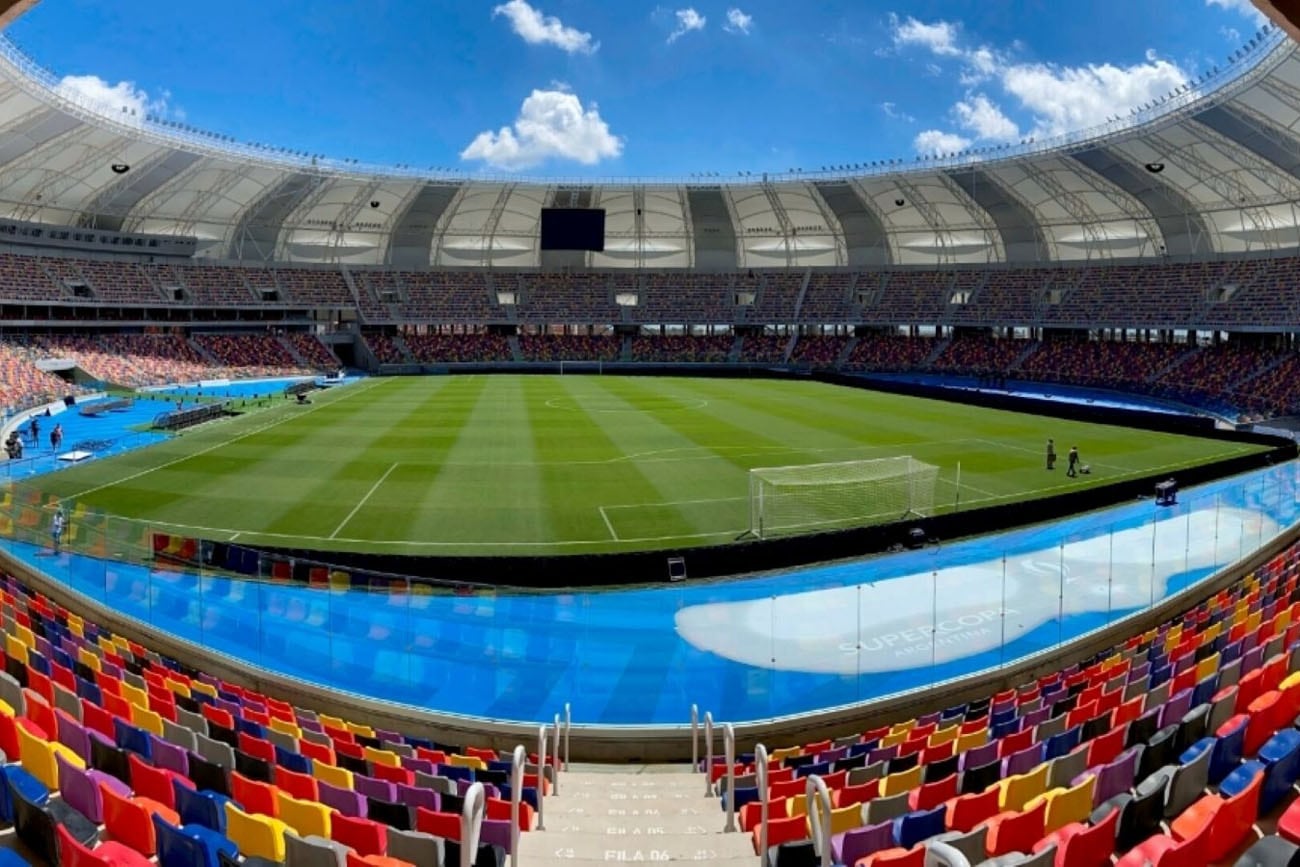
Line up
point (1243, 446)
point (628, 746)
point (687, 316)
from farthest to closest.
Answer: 1. point (687, 316)
2. point (1243, 446)
3. point (628, 746)

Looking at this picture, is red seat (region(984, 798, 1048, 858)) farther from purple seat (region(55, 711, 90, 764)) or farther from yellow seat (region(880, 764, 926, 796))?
purple seat (region(55, 711, 90, 764))

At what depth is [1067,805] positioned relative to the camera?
627 cm

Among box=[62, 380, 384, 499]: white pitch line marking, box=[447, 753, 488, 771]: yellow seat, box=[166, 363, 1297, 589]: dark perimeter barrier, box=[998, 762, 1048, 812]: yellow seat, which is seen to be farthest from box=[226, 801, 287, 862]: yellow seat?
box=[62, 380, 384, 499]: white pitch line marking

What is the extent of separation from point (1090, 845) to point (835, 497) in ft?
75.8

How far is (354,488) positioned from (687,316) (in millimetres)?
65022

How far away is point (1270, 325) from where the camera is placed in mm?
57812

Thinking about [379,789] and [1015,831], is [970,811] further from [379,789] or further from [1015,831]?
[379,789]

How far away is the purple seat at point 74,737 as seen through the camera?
7355 mm

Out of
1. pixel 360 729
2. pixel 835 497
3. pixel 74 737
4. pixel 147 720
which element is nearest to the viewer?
pixel 74 737

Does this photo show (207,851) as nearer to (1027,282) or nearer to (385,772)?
(385,772)

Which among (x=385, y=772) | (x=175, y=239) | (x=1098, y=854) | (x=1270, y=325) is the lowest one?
(x=385, y=772)

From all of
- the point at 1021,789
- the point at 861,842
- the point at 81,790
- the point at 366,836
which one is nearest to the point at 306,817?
the point at 366,836

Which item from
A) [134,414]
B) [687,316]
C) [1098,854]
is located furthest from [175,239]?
[1098,854]

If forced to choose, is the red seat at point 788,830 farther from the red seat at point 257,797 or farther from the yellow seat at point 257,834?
the red seat at point 257,797
